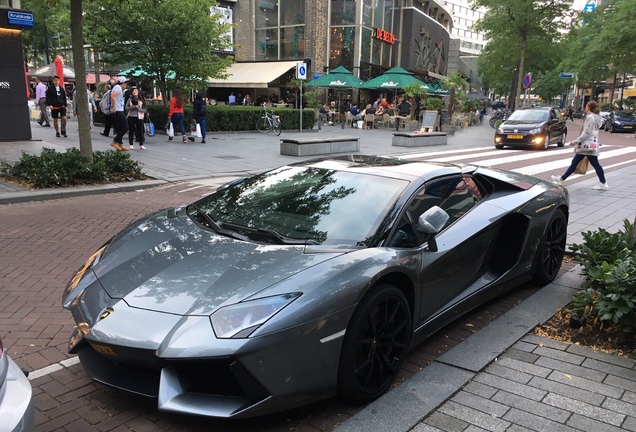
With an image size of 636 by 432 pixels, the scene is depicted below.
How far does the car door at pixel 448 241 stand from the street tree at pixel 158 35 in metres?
16.9

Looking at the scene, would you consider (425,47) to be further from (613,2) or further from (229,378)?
(229,378)

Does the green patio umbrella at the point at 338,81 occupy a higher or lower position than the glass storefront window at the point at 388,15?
lower

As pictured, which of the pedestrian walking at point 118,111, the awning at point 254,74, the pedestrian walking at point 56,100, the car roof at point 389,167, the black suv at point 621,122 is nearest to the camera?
the car roof at point 389,167

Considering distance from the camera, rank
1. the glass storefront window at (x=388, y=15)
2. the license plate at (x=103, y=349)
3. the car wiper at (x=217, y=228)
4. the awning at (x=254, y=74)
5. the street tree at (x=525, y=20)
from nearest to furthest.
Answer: the license plate at (x=103, y=349)
the car wiper at (x=217, y=228)
the street tree at (x=525, y=20)
the awning at (x=254, y=74)
the glass storefront window at (x=388, y=15)

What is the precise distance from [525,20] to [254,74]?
17453 mm

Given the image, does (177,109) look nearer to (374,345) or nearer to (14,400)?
(374,345)

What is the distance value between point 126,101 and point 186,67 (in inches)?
191

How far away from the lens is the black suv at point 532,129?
18469 mm

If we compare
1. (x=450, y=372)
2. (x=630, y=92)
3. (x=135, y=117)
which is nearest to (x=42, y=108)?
(x=135, y=117)

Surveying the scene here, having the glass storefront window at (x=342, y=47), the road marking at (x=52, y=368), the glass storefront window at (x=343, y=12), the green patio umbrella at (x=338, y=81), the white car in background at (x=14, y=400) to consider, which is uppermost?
the glass storefront window at (x=343, y=12)

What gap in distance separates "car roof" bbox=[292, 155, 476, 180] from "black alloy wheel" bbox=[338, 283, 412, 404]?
1.07 m

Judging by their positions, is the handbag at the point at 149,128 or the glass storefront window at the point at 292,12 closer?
the handbag at the point at 149,128

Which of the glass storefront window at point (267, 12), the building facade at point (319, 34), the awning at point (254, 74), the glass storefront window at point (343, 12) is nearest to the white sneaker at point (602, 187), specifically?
the awning at point (254, 74)

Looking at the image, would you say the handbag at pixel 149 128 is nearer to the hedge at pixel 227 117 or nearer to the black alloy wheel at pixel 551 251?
the hedge at pixel 227 117
